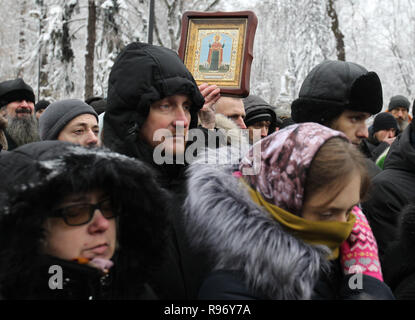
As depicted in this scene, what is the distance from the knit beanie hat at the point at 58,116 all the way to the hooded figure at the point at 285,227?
231cm

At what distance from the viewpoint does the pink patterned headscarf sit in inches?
72.5

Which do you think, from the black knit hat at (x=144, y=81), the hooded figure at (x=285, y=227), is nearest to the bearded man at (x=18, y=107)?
the black knit hat at (x=144, y=81)

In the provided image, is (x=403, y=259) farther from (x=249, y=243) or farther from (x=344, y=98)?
(x=344, y=98)

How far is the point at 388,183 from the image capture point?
9.59 feet

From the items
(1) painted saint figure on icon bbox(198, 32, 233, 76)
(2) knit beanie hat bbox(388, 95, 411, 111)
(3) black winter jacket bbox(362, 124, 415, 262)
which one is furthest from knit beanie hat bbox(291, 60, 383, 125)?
(2) knit beanie hat bbox(388, 95, 411, 111)

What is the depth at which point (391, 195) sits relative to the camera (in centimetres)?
289

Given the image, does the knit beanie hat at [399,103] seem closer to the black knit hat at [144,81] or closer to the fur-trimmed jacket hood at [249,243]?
the black knit hat at [144,81]

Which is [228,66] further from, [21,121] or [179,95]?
[21,121]

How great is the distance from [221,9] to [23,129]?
44.0 feet

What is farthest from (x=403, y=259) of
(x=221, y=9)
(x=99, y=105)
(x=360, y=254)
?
(x=221, y=9)

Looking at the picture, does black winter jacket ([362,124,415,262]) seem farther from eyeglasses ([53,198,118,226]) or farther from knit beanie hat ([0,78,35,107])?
knit beanie hat ([0,78,35,107])

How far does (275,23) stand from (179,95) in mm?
14722

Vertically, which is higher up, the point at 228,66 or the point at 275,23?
Result: the point at 275,23
